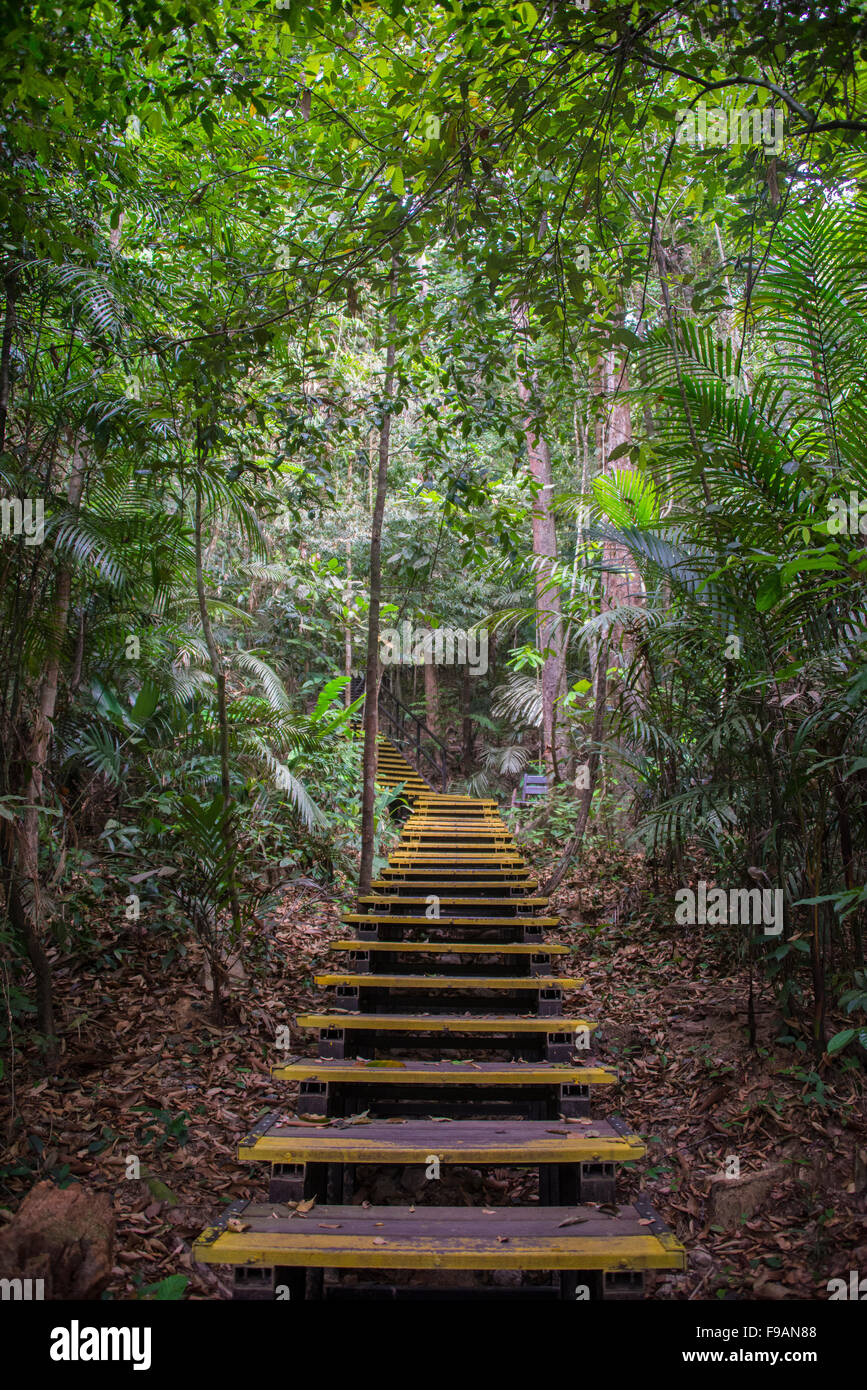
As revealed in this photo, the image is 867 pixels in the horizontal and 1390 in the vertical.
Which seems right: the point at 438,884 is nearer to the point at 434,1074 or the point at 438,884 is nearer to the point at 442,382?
the point at 434,1074

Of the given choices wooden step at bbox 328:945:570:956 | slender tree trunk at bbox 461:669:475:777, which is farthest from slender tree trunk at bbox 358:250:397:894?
slender tree trunk at bbox 461:669:475:777

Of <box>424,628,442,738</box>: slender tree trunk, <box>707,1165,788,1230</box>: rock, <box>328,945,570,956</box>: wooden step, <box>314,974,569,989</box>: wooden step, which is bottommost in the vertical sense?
<box>707,1165,788,1230</box>: rock

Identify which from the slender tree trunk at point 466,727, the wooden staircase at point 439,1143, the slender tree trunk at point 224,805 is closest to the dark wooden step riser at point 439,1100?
the wooden staircase at point 439,1143

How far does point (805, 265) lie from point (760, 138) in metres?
0.50

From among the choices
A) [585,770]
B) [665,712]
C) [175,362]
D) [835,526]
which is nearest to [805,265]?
[835,526]

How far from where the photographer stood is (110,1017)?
3570 millimetres

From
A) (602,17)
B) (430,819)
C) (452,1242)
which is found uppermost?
(602,17)

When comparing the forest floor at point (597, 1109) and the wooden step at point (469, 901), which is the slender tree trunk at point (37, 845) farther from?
the wooden step at point (469, 901)

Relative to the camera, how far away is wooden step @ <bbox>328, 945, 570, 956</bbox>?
12.2ft

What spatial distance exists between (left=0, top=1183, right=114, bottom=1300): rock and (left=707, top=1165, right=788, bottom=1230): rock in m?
1.83

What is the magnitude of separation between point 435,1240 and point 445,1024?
1171 mm

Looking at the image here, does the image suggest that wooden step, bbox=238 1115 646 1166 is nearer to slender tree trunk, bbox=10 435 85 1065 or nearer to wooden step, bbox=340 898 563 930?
slender tree trunk, bbox=10 435 85 1065

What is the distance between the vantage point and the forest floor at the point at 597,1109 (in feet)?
7.64
